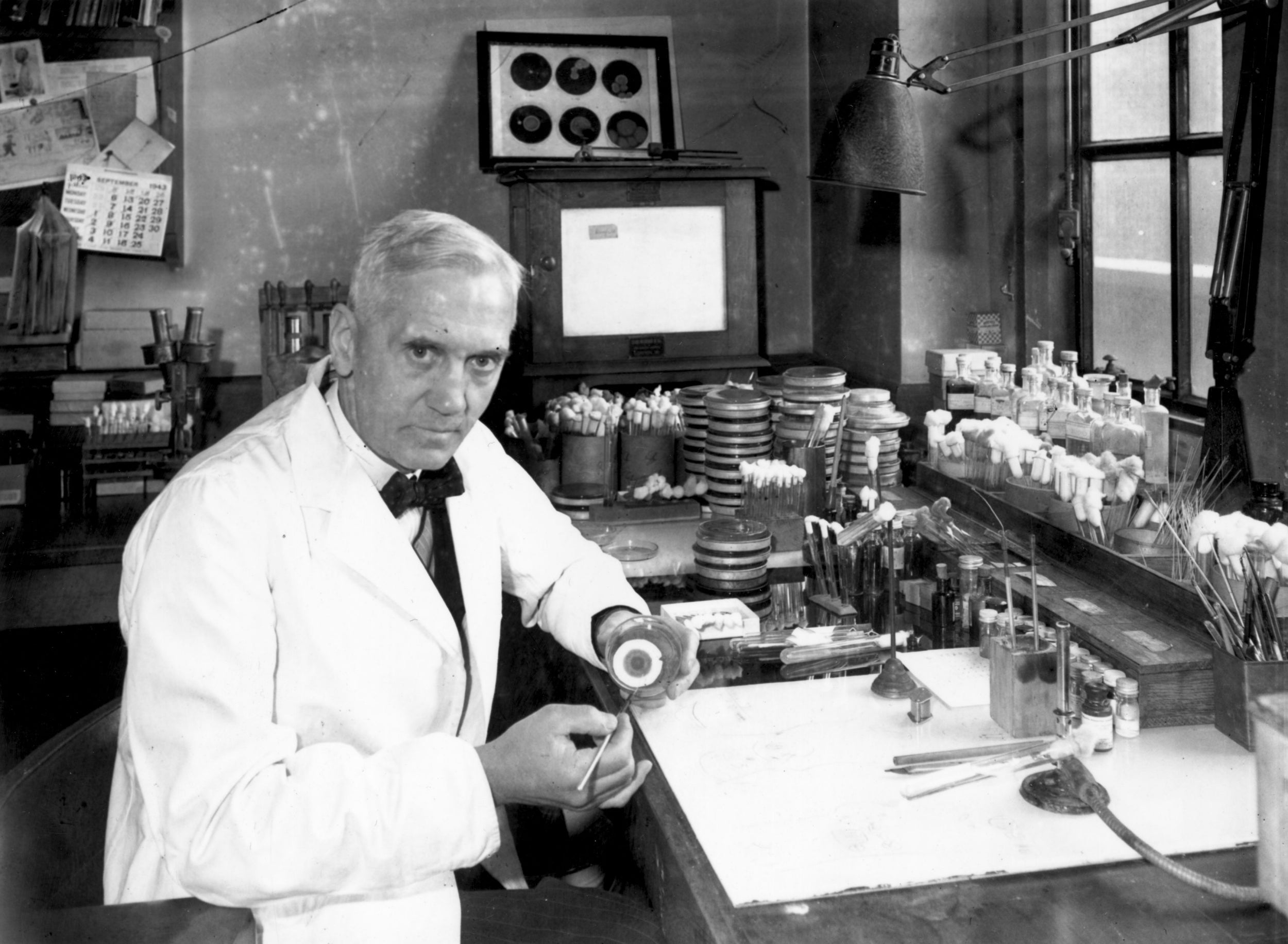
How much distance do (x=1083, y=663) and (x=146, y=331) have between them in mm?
4540

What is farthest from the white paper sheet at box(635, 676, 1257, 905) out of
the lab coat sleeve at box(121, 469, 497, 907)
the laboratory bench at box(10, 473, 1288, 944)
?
the lab coat sleeve at box(121, 469, 497, 907)

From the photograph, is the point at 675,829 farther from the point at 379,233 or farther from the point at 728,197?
the point at 728,197

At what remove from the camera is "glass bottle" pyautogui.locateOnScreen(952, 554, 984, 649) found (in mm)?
2615

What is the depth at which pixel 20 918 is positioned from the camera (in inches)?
62.1

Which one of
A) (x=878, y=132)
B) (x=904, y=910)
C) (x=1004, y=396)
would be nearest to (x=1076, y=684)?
(x=904, y=910)

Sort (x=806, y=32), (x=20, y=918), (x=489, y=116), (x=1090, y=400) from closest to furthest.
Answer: (x=20, y=918), (x=1090, y=400), (x=489, y=116), (x=806, y=32)

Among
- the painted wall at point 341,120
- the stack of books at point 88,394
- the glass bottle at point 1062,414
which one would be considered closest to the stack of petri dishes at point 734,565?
the glass bottle at point 1062,414

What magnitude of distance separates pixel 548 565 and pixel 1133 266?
2430 mm

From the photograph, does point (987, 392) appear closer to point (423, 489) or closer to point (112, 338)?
point (423, 489)


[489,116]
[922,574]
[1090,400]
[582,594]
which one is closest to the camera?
[582,594]

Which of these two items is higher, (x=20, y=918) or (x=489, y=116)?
(x=489, y=116)

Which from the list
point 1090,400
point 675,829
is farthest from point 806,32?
point 675,829

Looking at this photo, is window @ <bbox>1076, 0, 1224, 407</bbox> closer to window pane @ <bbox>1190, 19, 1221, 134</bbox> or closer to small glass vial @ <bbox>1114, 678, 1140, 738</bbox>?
window pane @ <bbox>1190, 19, 1221, 134</bbox>

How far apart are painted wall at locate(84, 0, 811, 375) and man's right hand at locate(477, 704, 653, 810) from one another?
4.27 m
